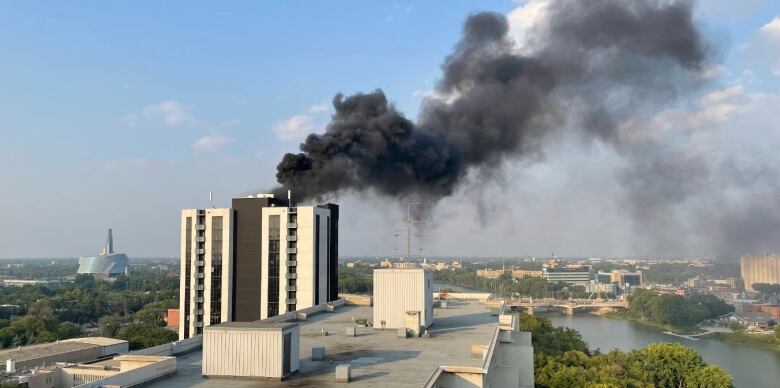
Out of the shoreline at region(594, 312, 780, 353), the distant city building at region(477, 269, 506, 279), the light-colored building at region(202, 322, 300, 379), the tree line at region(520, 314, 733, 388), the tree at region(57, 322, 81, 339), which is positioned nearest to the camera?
the light-colored building at region(202, 322, 300, 379)

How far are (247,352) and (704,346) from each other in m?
82.3

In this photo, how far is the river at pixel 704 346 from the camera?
56709 mm

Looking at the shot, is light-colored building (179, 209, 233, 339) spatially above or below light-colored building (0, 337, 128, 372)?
above

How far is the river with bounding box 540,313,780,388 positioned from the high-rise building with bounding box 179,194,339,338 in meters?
41.5

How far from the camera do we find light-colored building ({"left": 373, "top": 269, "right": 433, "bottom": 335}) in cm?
2008

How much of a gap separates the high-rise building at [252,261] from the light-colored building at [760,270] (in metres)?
162

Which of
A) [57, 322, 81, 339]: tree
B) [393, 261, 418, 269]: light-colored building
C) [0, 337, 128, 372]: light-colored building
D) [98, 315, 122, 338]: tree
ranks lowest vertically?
[98, 315, 122, 338]: tree

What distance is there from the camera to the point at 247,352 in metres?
12.2

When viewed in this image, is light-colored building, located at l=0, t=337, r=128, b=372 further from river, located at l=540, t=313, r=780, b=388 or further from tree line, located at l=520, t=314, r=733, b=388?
river, located at l=540, t=313, r=780, b=388

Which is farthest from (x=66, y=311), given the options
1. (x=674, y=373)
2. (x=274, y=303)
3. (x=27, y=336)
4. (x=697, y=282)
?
(x=697, y=282)

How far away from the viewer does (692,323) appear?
95.7m

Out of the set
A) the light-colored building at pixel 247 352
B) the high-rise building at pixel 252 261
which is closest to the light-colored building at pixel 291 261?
the high-rise building at pixel 252 261

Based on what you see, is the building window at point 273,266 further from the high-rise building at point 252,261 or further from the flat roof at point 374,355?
the flat roof at point 374,355

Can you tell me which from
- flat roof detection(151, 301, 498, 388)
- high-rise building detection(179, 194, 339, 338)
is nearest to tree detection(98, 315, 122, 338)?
high-rise building detection(179, 194, 339, 338)
